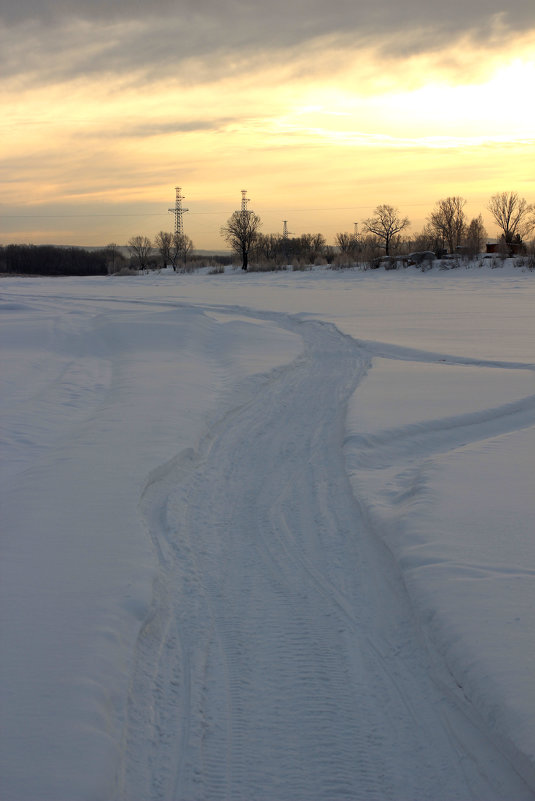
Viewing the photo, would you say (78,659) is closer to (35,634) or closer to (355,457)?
(35,634)

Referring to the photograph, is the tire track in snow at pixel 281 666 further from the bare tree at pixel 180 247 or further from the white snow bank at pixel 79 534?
the bare tree at pixel 180 247

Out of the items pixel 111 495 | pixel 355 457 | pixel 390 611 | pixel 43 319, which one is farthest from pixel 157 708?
pixel 43 319

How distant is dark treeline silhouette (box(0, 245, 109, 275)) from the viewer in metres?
87.6

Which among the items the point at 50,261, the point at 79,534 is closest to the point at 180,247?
the point at 50,261

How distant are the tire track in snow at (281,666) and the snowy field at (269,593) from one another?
1cm

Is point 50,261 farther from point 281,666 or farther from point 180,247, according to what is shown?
point 281,666

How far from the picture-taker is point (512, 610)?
137 inches

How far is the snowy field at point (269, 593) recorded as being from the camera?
2643mm

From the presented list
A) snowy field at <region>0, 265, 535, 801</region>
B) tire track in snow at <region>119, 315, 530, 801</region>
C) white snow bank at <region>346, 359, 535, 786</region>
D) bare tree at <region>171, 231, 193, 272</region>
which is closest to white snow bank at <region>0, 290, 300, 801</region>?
snowy field at <region>0, 265, 535, 801</region>

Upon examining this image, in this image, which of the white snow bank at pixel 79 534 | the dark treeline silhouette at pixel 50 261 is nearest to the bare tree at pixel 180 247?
the dark treeline silhouette at pixel 50 261

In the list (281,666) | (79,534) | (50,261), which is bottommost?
(281,666)

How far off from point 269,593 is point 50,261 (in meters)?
96.4

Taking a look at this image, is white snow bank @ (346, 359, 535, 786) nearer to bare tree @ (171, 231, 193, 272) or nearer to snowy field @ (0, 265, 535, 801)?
snowy field @ (0, 265, 535, 801)

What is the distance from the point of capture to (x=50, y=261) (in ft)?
306
